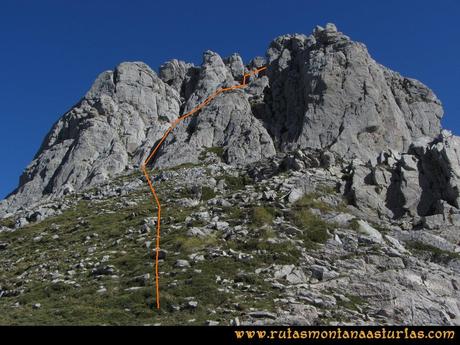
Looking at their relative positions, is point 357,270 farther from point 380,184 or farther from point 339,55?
point 339,55

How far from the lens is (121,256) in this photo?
3494 centimetres

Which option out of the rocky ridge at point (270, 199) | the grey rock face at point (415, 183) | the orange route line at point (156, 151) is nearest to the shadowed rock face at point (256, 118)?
the rocky ridge at point (270, 199)

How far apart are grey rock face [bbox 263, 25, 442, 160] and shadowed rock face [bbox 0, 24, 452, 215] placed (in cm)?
17

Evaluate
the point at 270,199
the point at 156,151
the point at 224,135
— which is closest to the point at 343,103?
the point at 224,135

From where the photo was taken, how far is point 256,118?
83.6 m

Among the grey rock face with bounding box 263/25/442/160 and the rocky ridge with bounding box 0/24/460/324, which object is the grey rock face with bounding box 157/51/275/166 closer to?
the rocky ridge with bounding box 0/24/460/324

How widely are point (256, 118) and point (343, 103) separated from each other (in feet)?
55.4

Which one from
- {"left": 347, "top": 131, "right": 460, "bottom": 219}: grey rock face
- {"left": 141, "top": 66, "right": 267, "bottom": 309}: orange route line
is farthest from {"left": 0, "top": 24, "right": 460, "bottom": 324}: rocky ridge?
{"left": 141, "top": 66, "right": 267, "bottom": 309}: orange route line

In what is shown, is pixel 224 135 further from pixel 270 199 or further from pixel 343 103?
pixel 270 199

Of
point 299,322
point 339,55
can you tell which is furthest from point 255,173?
point 299,322

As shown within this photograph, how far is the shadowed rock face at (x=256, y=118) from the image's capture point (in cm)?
7062

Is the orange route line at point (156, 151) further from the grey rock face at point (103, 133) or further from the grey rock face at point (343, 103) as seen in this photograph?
the grey rock face at point (343, 103)

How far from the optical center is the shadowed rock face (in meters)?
70.6
